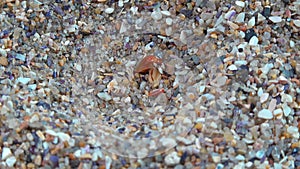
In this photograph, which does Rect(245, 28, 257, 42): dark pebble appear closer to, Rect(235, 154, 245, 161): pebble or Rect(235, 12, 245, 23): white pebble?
Rect(235, 12, 245, 23): white pebble

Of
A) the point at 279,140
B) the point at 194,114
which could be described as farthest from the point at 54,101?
the point at 279,140

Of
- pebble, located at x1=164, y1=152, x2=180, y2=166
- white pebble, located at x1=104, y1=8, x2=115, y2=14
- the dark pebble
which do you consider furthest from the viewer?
white pebble, located at x1=104, y1=8, x2=115, y2=14

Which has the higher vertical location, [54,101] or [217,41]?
[217,41]

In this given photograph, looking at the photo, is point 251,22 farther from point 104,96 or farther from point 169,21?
point 104,96

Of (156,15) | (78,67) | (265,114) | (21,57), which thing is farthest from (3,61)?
(265,114)

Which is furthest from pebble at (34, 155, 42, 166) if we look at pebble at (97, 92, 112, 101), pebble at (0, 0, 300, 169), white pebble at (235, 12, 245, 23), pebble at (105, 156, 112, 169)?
white pebble at (235, 12, 245, 23)

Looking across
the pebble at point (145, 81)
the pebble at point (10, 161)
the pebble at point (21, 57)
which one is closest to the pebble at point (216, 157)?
the pebble at point (145, 81)

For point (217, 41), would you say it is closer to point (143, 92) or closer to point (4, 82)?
point (143, 92)
